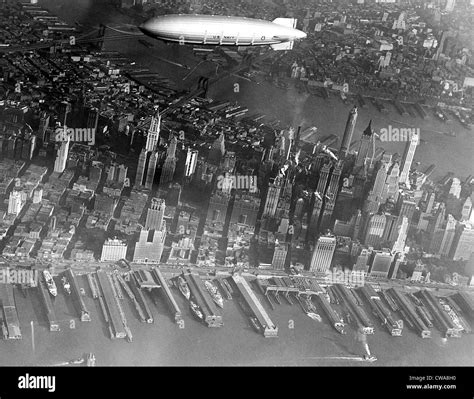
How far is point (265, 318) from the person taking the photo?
4.10 metres

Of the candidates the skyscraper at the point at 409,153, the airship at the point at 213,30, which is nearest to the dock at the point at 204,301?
the airship at the point at 213,30

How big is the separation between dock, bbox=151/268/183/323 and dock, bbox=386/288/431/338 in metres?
1.31

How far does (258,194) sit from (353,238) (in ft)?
2.08

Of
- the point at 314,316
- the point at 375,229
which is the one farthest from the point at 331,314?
the point at 375,229

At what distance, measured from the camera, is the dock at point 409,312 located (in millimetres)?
4285

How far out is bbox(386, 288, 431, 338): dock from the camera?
429 centimetres

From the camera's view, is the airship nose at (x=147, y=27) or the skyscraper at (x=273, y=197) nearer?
the airship nose at (x=147, y=27)

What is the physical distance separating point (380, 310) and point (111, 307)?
1.54m

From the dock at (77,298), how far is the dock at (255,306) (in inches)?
34.0

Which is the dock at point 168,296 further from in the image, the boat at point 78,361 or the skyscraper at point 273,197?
the skyscraper at point 273,197

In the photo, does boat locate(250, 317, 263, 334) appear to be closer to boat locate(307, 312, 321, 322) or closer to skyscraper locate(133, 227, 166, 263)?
boat locate(307, 312, 321, 322)

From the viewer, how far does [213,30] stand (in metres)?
4.00

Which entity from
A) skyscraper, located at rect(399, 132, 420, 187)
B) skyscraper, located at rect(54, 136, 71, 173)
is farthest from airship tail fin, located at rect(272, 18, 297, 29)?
skyscraper, located at rect(54, 136, 71, 173)
